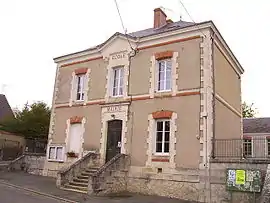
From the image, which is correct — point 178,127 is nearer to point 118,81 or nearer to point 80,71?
point 118,81

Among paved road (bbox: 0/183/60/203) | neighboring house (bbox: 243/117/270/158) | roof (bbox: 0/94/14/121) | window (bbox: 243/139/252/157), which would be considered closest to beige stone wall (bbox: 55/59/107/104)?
paved road (bbox: 0/183/60/203)

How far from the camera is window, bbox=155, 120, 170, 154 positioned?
1367cm

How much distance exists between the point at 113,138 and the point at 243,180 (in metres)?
6.76

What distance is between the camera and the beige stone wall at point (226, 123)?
14.1 m

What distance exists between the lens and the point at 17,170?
19172 mm

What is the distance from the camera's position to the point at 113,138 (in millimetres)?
15539

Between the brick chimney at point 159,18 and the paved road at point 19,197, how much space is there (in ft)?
38.1

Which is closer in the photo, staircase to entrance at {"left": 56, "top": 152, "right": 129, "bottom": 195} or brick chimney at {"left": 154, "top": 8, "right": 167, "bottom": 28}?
staircase to entrance at {"left": 56, "top": 152, "right": 129, "bottom": 195}

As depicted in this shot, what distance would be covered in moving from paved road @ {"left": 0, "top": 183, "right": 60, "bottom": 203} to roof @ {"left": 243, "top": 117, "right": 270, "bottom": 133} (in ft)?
72.2

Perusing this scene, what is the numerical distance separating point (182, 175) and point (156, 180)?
1.27 m

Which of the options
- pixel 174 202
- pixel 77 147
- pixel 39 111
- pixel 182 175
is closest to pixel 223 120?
pixel 182 175

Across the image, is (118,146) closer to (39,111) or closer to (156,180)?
(156,180)

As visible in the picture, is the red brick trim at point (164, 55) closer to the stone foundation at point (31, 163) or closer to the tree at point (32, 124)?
the stone foundation at point (31, 163)

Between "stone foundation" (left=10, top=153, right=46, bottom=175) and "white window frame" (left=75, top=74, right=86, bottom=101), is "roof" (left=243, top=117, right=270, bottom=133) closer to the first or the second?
"white window frame" (left=75, top=74, right=86, bottom=101)
